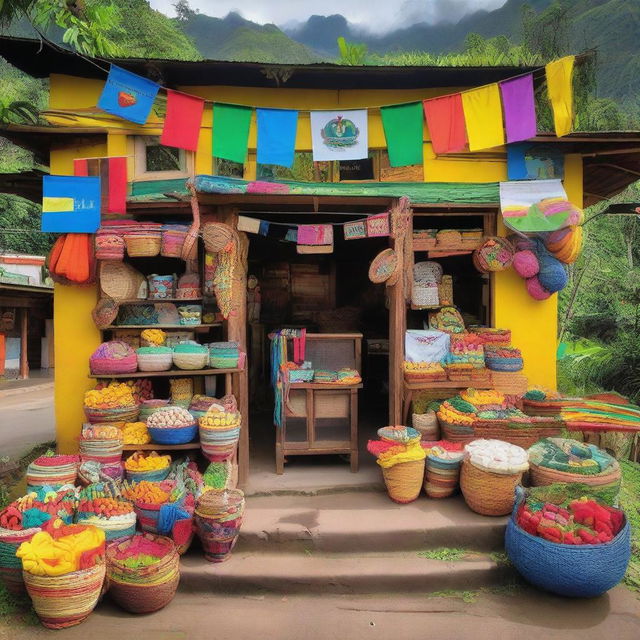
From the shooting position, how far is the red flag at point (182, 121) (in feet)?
22.0

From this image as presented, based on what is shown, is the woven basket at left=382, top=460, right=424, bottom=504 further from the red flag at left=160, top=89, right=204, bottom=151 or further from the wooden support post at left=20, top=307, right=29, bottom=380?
the wooden support post at left=20, top=307, right=29, bottom=380

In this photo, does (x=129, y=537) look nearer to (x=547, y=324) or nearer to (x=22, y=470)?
(x=22, y=470)

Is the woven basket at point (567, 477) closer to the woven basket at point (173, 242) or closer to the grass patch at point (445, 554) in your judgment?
the grass patch at point (445, 554)

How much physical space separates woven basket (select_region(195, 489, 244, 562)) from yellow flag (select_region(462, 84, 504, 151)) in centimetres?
551

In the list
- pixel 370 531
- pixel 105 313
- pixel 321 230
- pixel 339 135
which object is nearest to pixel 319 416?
pixel 370 531

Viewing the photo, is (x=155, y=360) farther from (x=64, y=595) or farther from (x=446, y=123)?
(x=446, y=123)

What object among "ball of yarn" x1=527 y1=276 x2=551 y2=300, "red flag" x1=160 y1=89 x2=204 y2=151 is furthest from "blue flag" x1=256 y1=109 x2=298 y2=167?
"ball of yarn" x1=527 y1=276 x2=551 y2=300

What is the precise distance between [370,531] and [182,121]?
222 inches

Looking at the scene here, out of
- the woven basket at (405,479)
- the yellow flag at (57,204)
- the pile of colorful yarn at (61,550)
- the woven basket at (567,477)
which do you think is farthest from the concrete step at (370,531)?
the yellow flag at (57,204)

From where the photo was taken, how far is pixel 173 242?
644 centimetres

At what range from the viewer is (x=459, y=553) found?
4980 millimetres

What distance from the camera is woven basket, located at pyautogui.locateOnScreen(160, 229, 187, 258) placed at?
6438mm

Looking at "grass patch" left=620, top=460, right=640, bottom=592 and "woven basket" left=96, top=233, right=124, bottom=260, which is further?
"woven basket" left=96, top=233, right=124, bottom=260

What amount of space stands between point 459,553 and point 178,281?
4944mm
